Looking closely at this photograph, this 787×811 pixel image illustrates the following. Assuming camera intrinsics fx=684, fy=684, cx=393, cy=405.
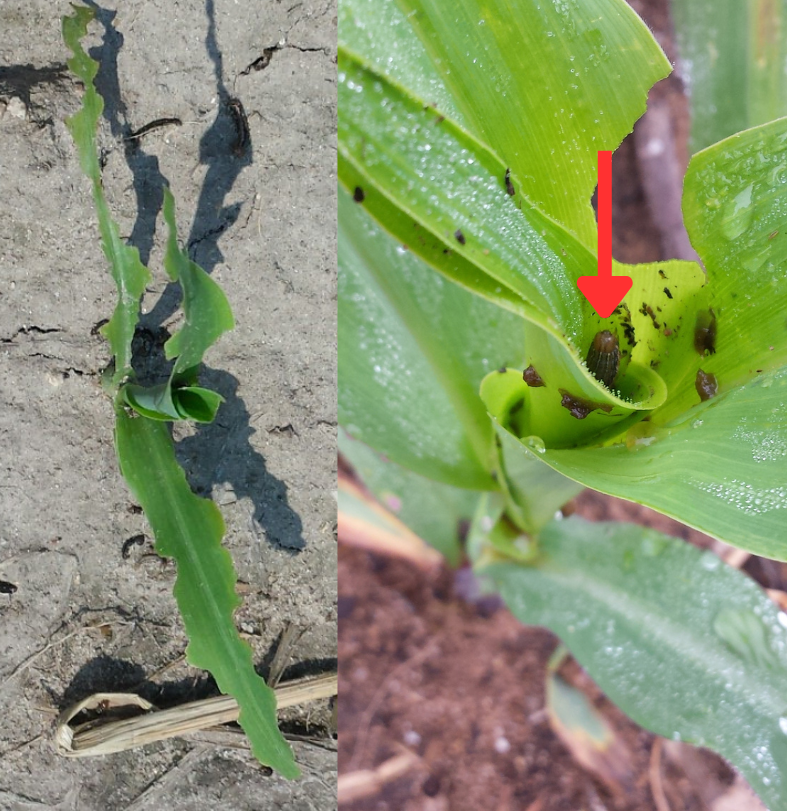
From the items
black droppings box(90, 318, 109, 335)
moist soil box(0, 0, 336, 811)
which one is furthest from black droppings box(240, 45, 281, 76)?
black droppings box(90, 318, 109, 335)

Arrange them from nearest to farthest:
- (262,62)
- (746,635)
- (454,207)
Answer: (454,207)
(746,635)
(262,62)

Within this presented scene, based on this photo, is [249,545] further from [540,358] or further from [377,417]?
[540,358]

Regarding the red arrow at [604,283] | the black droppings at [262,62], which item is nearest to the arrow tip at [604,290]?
the red arrow at [604,283]

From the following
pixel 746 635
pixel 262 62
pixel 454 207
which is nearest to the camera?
pixel 454 207

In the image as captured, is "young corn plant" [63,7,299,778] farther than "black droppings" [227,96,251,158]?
No

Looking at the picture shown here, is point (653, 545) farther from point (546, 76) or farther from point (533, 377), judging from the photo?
point (546, 76)

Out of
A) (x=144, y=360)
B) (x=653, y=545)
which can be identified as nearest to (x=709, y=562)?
(x=653, y=545)

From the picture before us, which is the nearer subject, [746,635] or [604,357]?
[604,357]

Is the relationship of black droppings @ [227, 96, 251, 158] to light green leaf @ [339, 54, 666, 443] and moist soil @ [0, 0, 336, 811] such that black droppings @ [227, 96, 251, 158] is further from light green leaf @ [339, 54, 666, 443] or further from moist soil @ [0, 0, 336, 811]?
light green leaf @ [339, 54, 666, 443]
